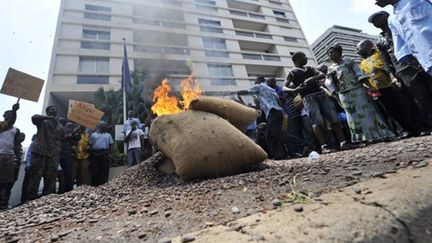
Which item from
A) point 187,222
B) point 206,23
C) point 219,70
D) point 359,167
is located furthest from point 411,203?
point 206,23

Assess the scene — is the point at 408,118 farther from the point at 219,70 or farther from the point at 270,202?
the point at 219,70

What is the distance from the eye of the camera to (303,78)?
13.3 feet

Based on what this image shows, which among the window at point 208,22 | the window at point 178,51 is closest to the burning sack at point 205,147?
the window at point 178,51

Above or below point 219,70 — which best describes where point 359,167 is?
below

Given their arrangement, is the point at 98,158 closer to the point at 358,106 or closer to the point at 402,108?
the point at 358,106

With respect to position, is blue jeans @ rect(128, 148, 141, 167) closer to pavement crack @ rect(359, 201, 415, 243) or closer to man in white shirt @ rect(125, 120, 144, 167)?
man in white shirt @ rect(125, 120, 144, 167)

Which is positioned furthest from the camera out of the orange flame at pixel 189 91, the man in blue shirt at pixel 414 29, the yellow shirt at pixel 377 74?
the yellow shirt at pixel 377 74

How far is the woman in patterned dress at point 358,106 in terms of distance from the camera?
3521 millimetres

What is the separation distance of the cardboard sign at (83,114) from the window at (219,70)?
66.7ft

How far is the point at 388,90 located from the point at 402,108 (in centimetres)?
32

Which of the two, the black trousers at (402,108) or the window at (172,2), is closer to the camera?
the black trousers at (402,108)

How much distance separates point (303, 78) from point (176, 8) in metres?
25.5

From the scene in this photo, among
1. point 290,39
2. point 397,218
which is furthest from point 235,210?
point 290,39

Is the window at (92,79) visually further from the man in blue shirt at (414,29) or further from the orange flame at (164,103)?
the man in blue shirt at (414,29)
